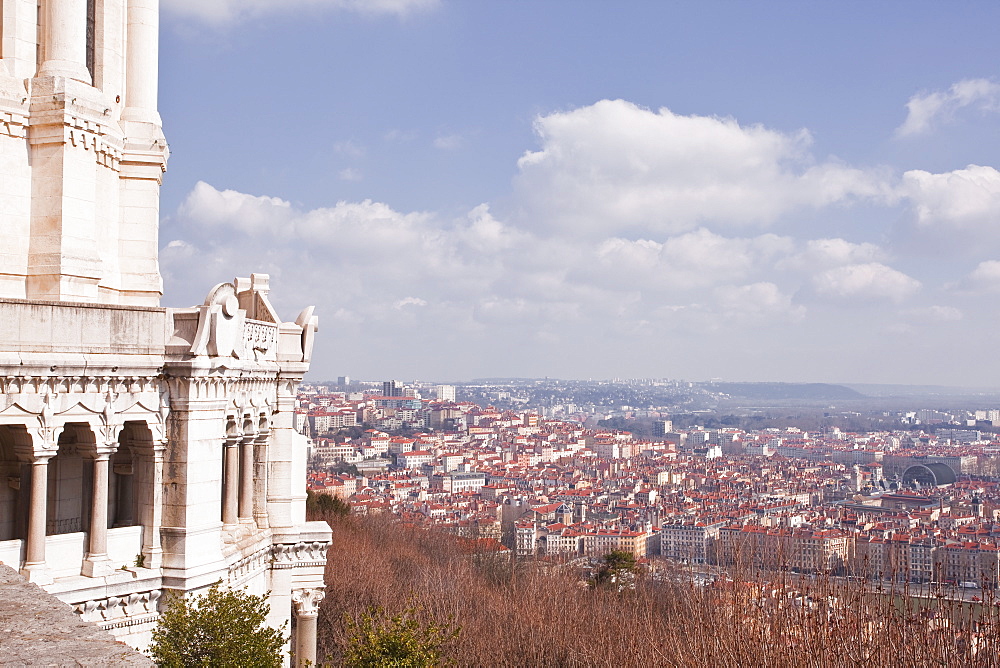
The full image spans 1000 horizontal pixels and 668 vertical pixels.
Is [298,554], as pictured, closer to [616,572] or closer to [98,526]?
[98,526]

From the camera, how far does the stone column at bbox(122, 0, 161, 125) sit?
1421 cm

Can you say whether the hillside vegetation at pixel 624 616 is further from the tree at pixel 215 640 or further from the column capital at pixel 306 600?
the tree at pixel 215 640

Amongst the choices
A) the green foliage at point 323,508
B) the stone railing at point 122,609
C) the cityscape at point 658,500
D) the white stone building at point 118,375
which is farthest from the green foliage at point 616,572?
the stone railing at point 122,609

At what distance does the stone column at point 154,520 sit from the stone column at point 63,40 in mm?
5470

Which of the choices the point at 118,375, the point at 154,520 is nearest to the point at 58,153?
the point at 118,375

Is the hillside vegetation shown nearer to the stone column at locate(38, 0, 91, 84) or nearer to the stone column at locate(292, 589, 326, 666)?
the stone column at locate(292, 589, 326, 666)

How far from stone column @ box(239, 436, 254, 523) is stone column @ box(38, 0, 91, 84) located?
523 centimetres

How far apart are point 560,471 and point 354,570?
516ft

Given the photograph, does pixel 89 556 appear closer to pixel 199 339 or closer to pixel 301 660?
pixel 199 339

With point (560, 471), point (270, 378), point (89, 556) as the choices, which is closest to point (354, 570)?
point (270, 378)

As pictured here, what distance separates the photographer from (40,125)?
12438 mm

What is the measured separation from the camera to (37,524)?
934 centimetres

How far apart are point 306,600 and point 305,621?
1.32ft

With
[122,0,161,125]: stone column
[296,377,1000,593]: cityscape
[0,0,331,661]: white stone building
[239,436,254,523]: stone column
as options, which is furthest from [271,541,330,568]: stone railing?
[296,377,1000,593]: cityscape
